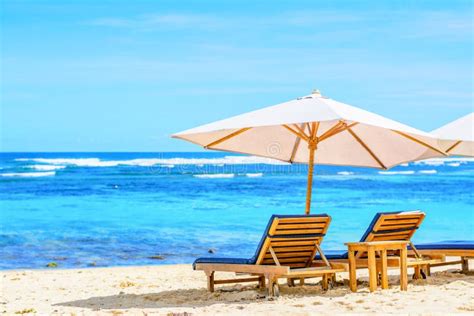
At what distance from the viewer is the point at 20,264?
39.8 ft

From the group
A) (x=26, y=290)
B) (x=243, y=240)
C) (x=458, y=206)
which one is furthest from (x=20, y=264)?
(x=458, y=206)

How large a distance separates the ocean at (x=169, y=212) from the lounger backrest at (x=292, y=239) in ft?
16.6

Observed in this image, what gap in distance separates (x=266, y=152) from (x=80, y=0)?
22809 mm

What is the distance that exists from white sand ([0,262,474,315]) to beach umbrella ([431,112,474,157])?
1.38m

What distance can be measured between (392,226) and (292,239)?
116cm

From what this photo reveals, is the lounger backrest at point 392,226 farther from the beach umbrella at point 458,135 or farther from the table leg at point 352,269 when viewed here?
the beach umbrella at point 458,135

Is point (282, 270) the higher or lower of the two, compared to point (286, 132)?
lower

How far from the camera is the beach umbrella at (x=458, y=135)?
857 centimetres

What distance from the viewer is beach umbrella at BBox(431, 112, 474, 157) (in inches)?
337

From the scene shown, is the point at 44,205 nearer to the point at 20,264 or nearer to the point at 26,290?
the point at 20,264

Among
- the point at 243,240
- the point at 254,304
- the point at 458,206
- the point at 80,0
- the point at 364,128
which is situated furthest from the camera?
the point at 80,0

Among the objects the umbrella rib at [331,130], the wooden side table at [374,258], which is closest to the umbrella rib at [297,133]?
the umbrella rib at [331,130]

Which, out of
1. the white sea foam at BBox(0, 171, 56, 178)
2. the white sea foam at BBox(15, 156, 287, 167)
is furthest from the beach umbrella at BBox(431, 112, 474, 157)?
the white sea foam at BBox(15, 156, 287, 167)

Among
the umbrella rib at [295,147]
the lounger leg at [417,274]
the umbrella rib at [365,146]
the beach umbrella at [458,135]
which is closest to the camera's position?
the lounger leg at [417,274]
